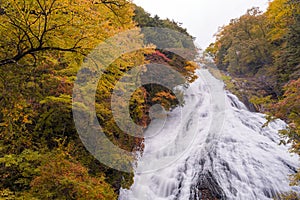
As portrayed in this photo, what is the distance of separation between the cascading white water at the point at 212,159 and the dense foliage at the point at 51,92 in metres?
2.23

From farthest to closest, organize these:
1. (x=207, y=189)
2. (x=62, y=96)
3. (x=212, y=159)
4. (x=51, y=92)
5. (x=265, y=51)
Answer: (x=265, y=51)
(x=212, y=159)
(x=207, y=189)
(x=51, y=92)
(x=62, y=96)

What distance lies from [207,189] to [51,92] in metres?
5.70

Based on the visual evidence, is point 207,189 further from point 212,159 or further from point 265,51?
point 265,51

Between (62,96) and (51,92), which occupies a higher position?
(51,92)

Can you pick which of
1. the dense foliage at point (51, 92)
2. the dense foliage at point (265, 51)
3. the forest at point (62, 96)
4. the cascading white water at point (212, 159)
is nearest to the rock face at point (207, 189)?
the cascading white water at point (212, 159)

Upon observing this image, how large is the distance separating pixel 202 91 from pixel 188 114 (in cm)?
424

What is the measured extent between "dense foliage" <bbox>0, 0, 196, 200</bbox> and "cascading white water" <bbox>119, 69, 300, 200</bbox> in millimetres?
2233

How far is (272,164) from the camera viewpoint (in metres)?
9.27

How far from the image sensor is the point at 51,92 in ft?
21.5

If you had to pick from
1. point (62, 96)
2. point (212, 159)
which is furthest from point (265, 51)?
point (62, 96)

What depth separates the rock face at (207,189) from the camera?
8.23 metres

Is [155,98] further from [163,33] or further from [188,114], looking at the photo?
[163,33]

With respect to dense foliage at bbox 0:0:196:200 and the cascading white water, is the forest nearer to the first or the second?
dense foliage at bbox 0:0:196:200

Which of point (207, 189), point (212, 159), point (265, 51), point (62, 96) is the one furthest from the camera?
point (265, 51)
